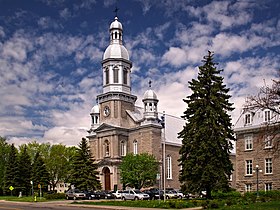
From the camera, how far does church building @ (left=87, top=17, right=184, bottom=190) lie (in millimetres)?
72750

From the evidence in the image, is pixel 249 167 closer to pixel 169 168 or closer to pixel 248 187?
pixel 248 187

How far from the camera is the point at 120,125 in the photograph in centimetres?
7500

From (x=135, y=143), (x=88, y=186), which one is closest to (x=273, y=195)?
(x=88, y=186)

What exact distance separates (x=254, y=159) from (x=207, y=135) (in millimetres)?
14342

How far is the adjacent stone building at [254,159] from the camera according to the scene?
164ft

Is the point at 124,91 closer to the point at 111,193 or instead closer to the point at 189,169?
the point at 111,193

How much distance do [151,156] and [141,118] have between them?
11.2 meters

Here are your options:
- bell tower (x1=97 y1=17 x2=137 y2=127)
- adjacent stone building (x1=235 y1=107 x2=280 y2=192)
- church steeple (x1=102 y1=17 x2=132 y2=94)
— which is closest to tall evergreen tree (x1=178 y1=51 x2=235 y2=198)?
adjacent stone building (x1=235 y1=107 x2=280 y2=192)

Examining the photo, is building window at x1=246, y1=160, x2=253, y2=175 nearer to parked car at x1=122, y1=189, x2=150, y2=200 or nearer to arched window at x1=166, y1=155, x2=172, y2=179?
parked car at x1=122, y1=189, x2=150, y2=200

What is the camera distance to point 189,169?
132 ft

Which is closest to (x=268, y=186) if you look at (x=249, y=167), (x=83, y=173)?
(x=249, y=167)

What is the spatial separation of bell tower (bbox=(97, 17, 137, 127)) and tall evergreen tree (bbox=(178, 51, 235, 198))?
113 ft

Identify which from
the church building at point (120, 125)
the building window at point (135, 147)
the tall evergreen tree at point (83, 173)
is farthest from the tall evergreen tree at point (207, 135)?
the building window at point (135, 147)

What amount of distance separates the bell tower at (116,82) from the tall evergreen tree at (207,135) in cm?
3431
